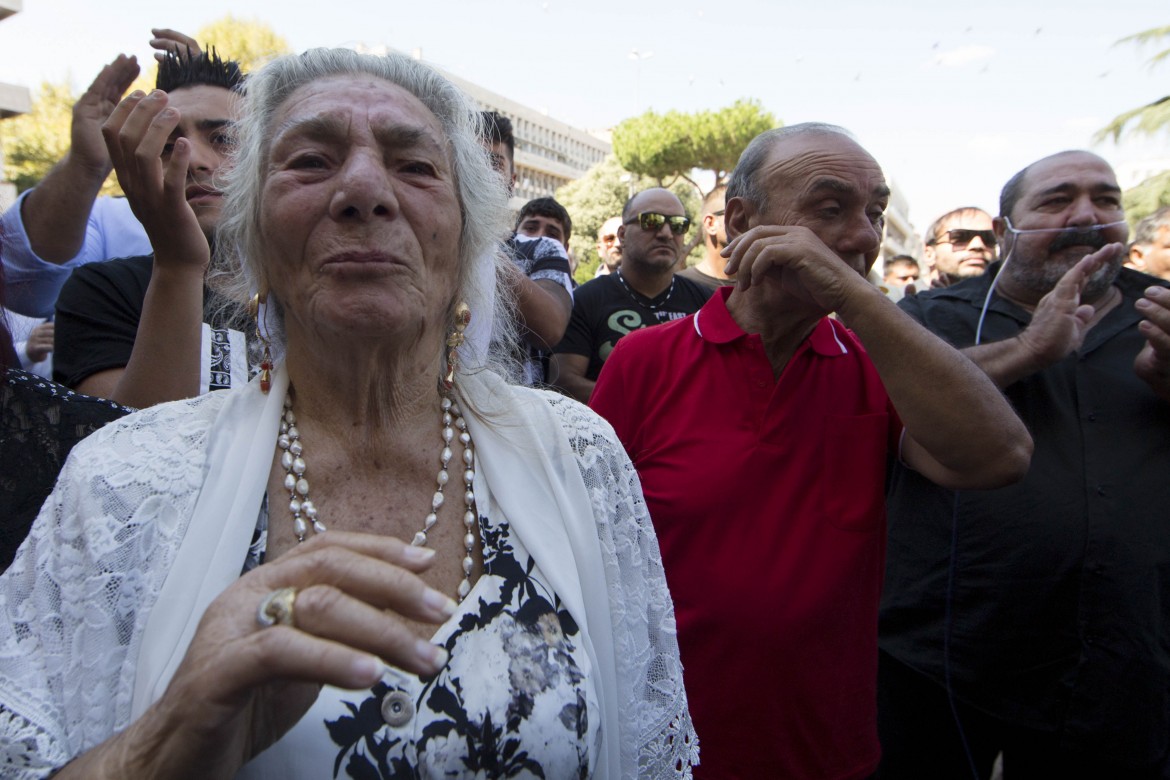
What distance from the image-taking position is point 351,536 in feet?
3.30

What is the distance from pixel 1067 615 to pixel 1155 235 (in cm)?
424

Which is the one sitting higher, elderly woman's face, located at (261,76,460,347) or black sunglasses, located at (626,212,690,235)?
black sunglasses, located at (626,212,690,235)

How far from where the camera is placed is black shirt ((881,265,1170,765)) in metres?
2.29

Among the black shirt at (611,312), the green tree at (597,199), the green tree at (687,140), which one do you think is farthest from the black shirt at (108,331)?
the green tree at (597,199)

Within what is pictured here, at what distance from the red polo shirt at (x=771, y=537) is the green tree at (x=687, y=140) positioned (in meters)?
36.1

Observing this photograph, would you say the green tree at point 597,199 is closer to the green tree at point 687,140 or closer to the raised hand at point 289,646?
the green tree at point 687,140

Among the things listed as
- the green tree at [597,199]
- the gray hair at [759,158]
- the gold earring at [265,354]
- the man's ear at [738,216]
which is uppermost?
the green tree at [597,199]

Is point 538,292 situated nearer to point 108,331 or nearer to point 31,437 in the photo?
point 108,331

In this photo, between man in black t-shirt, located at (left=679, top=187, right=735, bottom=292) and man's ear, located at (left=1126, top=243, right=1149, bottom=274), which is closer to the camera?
man in black t-shirt, located at (left=679, top=187, right=735, bottom=292)

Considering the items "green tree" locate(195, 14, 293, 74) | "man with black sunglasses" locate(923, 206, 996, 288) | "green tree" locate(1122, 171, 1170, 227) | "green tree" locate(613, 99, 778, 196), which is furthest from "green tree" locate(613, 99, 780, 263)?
"man with black sunglasses" locate(923, 206, 996, 288)

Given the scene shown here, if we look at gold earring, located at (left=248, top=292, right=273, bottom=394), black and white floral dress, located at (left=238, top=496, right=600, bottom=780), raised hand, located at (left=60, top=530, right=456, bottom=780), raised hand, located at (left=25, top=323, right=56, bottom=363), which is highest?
gold earring, located at (left=248, top=292, right=273, bottom=394)

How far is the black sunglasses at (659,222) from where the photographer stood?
4.61 meters

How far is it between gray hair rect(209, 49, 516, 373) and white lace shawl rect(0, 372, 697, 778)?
24 cm

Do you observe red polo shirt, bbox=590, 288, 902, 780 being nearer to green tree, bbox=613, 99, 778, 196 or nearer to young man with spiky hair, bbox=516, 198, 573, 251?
young man with spiky hair, bbox=516, 198, 573, 251
